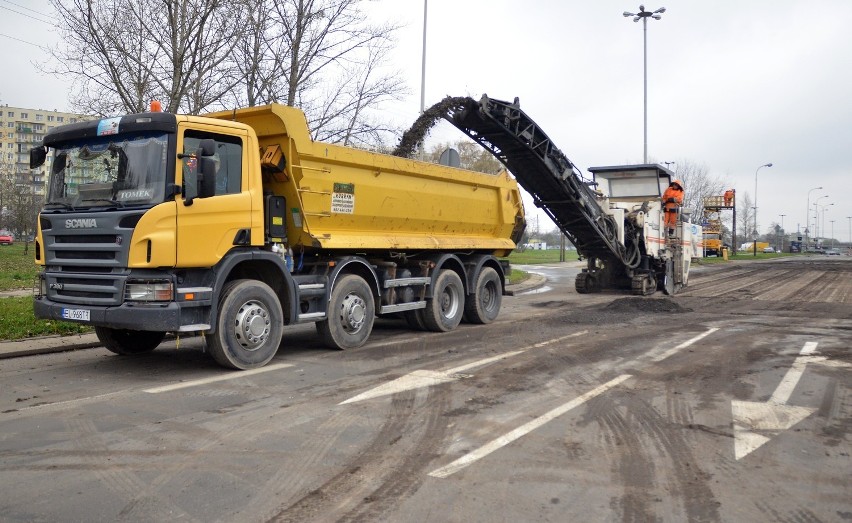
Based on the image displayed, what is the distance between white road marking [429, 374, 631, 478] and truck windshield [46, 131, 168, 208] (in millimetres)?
4373

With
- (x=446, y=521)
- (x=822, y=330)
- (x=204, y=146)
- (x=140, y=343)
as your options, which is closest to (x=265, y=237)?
(x=204, y=146)

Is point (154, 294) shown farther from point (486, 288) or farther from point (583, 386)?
point (486, 288)

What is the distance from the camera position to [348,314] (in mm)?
9609

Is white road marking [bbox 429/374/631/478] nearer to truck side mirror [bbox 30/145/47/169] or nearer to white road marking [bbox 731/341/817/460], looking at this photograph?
white road marking [bbox 731/341/817/460]

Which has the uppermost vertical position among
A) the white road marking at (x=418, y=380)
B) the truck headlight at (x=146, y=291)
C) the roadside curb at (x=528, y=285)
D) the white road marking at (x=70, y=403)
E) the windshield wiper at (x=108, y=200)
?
the windshield wiper at (x=108, y=200)

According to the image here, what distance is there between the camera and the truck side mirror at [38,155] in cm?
816

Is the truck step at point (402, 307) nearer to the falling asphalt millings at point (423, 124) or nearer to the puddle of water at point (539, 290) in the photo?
the falling asphalt millings at point (423, 124)

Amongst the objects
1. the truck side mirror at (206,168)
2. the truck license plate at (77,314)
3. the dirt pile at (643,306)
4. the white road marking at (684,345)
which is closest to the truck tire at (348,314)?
the truck side mirror at (206,168)

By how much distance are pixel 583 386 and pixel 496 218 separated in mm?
6450

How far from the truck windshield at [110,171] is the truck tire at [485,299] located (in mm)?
6780

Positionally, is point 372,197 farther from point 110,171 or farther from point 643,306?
point 643,306

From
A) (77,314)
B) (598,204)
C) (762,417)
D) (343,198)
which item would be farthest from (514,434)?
(598,204)

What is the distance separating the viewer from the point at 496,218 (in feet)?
43.7

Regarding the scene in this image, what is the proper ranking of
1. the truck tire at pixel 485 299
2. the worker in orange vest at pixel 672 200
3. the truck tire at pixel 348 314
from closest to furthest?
the truck tire at pixel 348 314
the truck tire at pixel 485 299
the worker in orange vest at pixel 672 200
